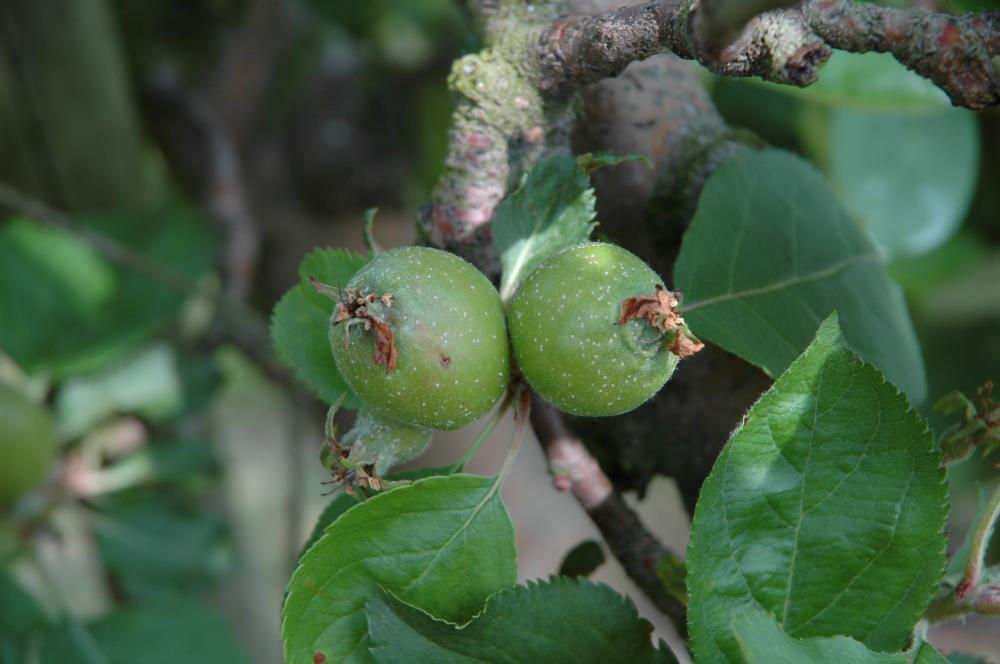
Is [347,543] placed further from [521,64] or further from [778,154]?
[778,154]

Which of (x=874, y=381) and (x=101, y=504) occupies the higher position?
(x=101, y=504)

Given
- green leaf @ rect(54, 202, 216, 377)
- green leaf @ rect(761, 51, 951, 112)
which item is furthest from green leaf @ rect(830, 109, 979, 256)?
green leaf @ rect(54, 202, 216, 377)

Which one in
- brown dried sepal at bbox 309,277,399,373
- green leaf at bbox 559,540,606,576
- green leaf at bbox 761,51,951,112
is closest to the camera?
brown dried sepal at bbox 309,277,399,373

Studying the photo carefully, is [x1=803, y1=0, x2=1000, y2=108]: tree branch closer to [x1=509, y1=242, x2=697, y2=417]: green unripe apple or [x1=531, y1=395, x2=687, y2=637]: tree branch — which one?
[x1=509, y1=242, x2=697, y2=417]: green unripe apple

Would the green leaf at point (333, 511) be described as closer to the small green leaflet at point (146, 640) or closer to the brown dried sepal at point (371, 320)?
the brown dried sepal at point (371, 320)

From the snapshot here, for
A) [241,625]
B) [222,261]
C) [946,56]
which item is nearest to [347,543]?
[946,56]

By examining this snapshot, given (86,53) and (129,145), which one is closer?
(86,53)

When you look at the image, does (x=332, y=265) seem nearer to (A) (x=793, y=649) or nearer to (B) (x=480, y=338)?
(B) (x=480, y=338)
